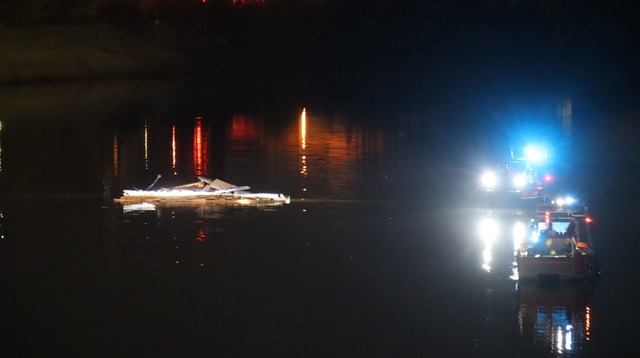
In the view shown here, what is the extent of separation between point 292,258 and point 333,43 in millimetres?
94108

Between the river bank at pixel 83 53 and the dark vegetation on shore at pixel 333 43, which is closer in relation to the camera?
the river bank at pixel 83 53

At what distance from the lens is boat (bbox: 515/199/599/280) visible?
73.0 feet

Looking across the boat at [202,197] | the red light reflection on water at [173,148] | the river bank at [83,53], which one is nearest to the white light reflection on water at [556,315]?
the boat at [202,197]

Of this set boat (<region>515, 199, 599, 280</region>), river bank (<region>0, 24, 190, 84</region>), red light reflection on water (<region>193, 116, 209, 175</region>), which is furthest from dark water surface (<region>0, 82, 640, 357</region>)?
river bank (<region>0, 24, 190, 84</region>)

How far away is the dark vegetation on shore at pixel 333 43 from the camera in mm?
87125

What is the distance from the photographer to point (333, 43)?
118 metres

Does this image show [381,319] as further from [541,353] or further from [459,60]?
[459,60]

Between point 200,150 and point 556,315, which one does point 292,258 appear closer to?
point 556,315

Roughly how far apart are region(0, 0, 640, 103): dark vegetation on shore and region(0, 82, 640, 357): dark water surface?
3707cm

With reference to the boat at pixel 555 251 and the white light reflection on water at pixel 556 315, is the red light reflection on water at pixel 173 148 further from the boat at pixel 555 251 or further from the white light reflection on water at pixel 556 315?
the white light reflection on water at pixel 556 315

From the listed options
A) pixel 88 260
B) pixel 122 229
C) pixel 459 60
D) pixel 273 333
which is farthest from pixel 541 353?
pixel 459 60

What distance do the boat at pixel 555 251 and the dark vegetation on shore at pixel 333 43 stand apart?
56.1 m

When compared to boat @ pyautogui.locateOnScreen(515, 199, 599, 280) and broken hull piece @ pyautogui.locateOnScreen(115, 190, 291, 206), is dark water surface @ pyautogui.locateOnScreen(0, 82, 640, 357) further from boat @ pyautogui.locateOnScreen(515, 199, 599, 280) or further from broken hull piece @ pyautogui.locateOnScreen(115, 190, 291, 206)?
broken hull piece @ pyautogui.locateOnScreen(115, 190, 291, 206)

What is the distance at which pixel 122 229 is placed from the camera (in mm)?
29406
